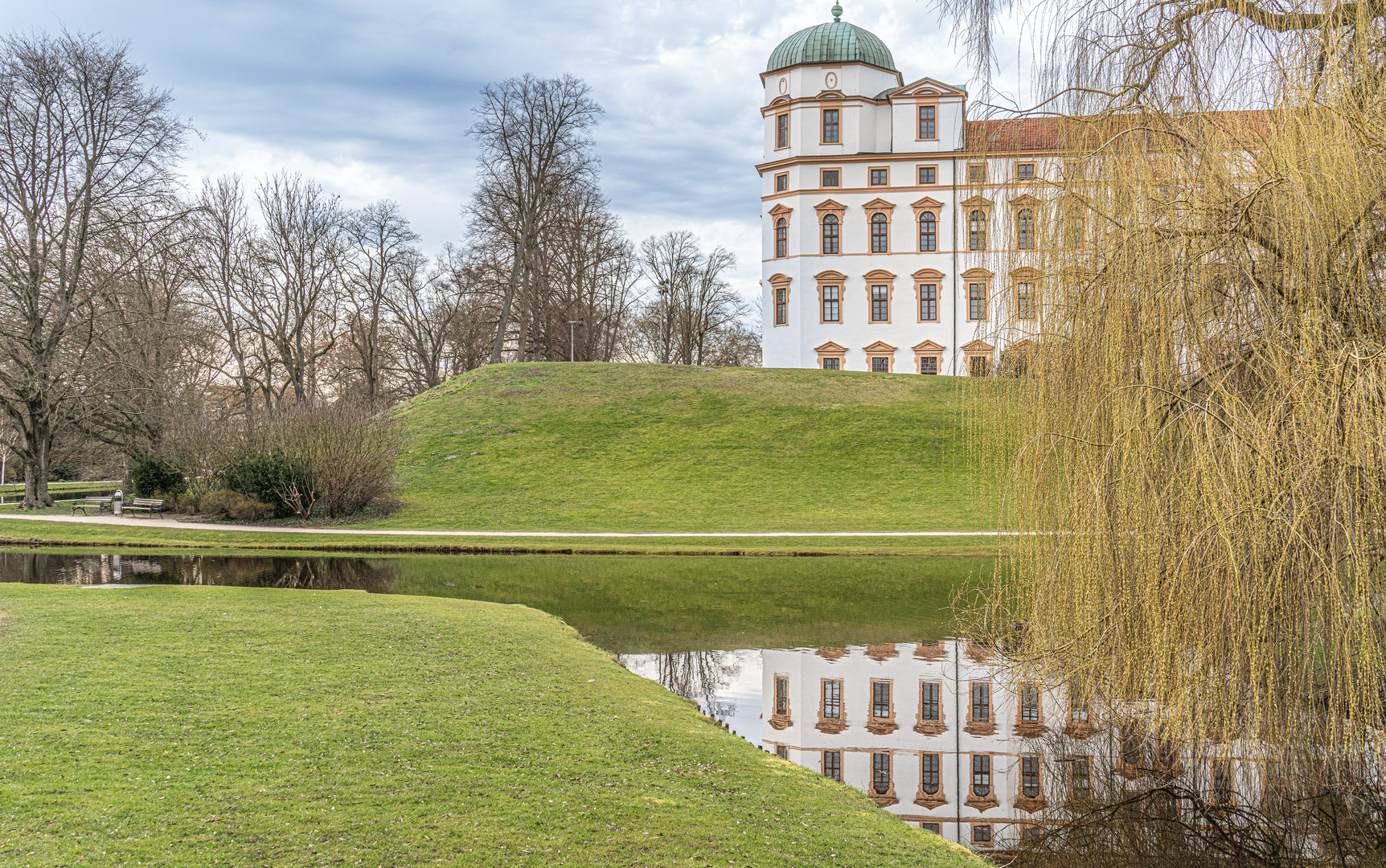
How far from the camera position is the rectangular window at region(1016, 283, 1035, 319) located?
A: 8469 mm

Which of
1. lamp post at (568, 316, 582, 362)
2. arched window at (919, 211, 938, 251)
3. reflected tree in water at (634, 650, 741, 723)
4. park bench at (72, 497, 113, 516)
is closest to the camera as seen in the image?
reflected tree in water at (634, 650, 741, 723)

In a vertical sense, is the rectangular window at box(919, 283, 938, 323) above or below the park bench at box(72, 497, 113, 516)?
above

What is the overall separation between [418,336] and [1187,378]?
5520 centimetres

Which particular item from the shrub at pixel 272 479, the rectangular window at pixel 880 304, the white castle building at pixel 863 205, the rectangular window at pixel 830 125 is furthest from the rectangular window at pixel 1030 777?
the rectangular window at pixel 830 125

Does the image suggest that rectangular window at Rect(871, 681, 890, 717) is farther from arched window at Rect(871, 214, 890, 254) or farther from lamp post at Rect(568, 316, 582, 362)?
lamp post at Rect(568, 316, 582, 362)

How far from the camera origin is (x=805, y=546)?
25406mm

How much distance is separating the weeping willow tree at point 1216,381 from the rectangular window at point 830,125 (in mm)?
47360

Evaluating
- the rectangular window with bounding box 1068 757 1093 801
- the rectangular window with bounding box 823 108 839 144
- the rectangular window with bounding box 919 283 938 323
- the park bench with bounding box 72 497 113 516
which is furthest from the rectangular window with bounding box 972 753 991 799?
the rectangular window with bounding box 823 108 839 144

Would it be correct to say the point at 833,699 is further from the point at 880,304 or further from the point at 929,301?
the point at 929,301

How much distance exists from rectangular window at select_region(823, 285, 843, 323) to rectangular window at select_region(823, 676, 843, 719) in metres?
44.4

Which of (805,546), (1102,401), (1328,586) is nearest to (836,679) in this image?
(1102,401)

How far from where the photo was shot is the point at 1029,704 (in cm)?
1046

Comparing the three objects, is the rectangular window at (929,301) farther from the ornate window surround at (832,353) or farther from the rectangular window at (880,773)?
the rectangular window at (880,773)

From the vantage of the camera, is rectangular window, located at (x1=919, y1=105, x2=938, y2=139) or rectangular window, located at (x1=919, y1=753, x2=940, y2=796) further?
rectangular window, located at (x1=919, y1=105, x2=938, y2=139)
